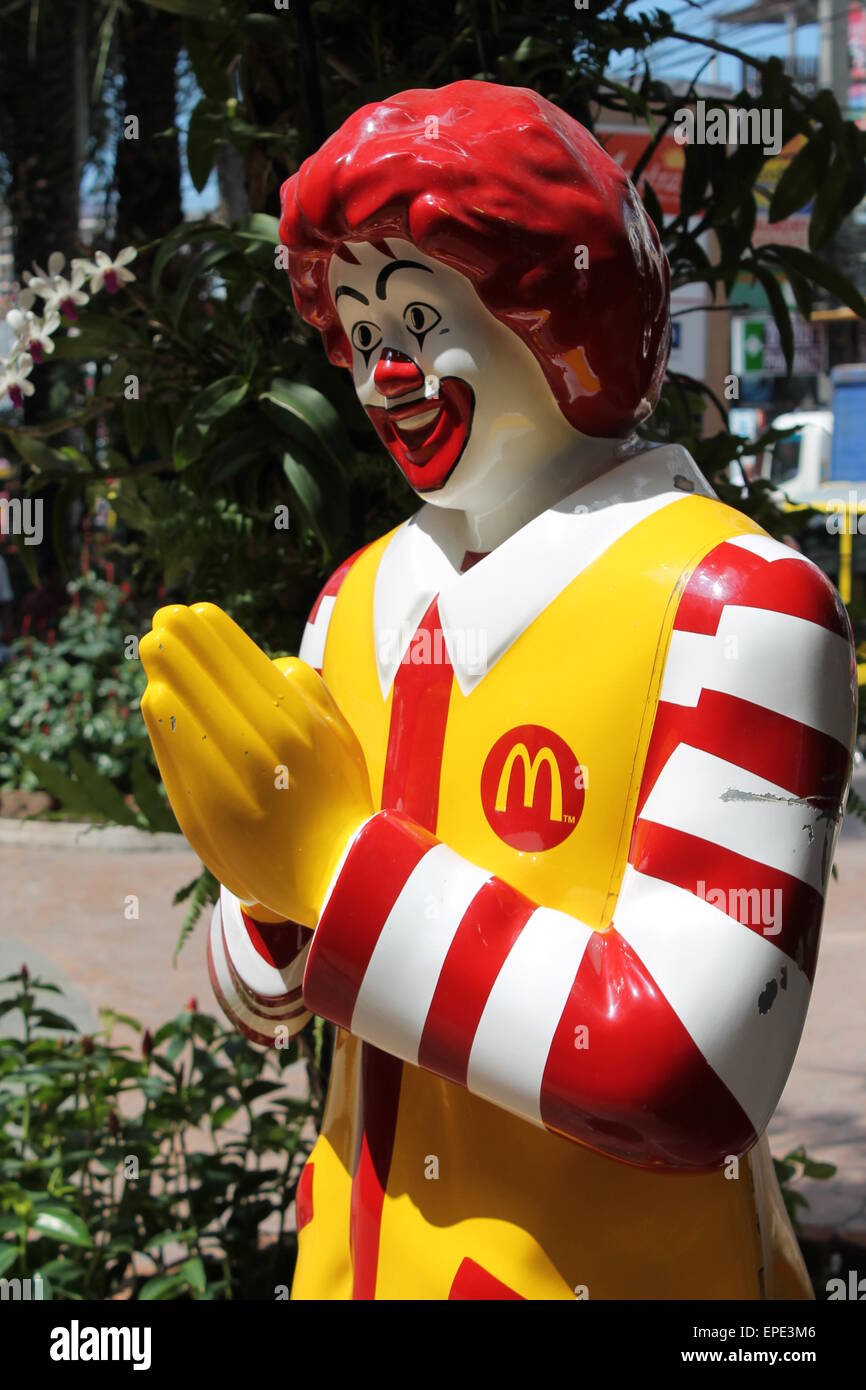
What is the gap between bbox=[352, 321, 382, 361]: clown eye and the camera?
5.08 ft

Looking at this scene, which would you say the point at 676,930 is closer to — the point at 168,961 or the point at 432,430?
the point at 432,430

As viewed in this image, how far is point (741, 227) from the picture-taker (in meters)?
2.39

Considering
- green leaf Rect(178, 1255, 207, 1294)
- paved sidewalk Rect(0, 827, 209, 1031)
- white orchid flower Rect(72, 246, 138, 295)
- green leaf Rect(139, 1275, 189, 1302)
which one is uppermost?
white orchid flower Rect(72, 246, 138, 295)

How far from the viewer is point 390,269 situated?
58.9 inches

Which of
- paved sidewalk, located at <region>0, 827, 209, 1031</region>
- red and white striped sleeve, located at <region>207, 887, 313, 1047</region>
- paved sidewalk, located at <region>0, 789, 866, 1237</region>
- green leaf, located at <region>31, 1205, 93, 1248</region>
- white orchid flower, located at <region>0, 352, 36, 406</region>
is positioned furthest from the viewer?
paved sidewalk, located at <region>0, 827, 209, 1031</region>

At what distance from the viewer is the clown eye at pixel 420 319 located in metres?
1.49

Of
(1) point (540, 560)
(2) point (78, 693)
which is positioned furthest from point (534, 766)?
(2) point (78, 693)

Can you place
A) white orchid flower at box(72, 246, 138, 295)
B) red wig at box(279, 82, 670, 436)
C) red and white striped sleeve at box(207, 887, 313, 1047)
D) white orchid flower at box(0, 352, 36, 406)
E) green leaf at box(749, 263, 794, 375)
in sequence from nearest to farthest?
red wig at box(279, 82, 670, 436)
red and white striped sleeve at box(207, 887, 313, 1047)
white orchid flower at box(0, 352, 36, 406)
white orchid flower at box(72, 246, 138, 295)
green leaf at box(749, 263, 794, 375)

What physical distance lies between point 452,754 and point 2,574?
9584 millimetres

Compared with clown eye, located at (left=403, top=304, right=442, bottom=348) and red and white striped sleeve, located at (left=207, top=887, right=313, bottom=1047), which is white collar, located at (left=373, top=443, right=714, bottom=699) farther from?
red and white striped sleeve, located at (left=207, top=887, right=313, bottom=1047)

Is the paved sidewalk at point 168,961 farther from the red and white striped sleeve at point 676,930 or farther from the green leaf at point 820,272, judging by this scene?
the red and white striped sleeve at point 676,930

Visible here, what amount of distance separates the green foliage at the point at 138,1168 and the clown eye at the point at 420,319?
4.74 feet

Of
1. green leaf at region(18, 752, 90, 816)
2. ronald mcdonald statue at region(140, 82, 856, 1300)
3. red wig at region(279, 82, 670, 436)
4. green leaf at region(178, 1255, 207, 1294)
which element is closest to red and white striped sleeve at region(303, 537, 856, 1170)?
ronald mcdonald statue at region(140, 82, 856, 1300)
